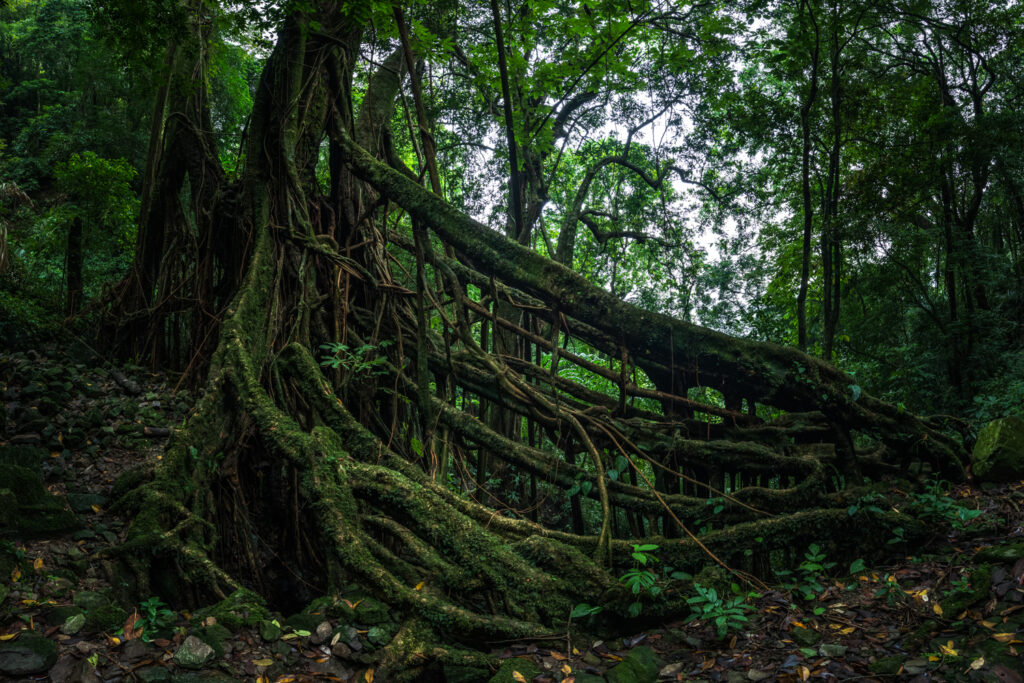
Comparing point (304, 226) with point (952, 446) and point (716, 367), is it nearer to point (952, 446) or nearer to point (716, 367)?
point (716, 367)

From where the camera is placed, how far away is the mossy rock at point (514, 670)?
2660 mm

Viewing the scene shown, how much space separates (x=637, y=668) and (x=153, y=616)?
7.13 feet

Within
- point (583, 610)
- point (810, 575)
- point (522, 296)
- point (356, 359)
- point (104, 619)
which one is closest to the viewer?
point (104, 619)

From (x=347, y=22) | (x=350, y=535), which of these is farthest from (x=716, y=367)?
(x=347, y=22)

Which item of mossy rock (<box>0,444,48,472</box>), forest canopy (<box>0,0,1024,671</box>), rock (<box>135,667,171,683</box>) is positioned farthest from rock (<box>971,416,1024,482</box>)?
mossy rock (<box>0,444,48,472</box>)

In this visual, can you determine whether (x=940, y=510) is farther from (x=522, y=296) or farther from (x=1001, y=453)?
(x=522, y=296)

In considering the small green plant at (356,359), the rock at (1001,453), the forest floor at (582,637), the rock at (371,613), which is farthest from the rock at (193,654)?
the rock at (1001,453)

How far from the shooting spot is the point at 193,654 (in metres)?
2.45

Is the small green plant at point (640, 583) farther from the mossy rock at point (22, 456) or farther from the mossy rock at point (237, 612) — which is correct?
the mossy rock at point (22, 456)

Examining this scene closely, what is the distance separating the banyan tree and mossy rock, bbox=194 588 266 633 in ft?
0.58

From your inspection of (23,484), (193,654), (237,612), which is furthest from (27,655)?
(23,484)

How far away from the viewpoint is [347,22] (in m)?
5.81

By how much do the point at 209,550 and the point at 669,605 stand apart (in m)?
2.50

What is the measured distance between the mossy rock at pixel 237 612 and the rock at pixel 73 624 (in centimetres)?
42
